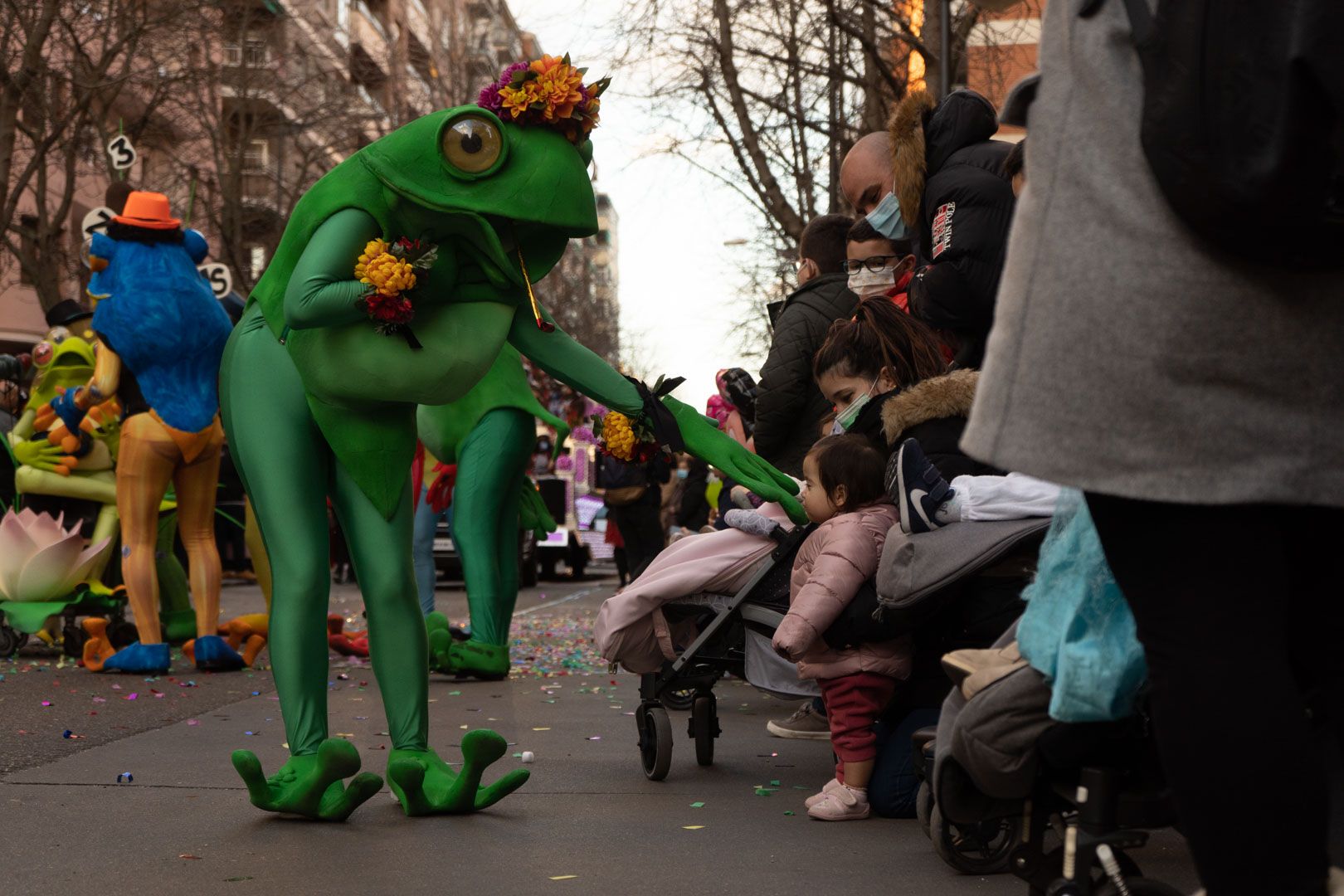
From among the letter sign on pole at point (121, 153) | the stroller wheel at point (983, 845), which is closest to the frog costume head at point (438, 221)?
the stroller wheel at point (983, 845)

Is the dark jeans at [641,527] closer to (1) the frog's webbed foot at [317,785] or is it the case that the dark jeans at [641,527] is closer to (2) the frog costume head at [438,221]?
(2) the frog costume head at [438,221]

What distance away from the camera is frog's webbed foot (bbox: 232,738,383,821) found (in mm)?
4320

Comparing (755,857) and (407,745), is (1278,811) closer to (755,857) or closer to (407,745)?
(755,857)

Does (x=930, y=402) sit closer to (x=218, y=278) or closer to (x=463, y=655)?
(x=463, y=655)

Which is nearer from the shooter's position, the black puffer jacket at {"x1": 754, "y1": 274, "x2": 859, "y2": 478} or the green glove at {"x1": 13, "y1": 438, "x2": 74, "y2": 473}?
the black puffer jacket at {"x1": 754, "y1": 274, "x2": 859, "y2": 478}

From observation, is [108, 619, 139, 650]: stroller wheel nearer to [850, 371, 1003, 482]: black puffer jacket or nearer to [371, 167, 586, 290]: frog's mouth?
[371, 167, 586, 290]: frog's mouth

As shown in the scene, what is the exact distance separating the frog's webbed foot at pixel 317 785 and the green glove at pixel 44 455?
6615 mm

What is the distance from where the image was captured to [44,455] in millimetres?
10461

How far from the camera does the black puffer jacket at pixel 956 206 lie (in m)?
5.10

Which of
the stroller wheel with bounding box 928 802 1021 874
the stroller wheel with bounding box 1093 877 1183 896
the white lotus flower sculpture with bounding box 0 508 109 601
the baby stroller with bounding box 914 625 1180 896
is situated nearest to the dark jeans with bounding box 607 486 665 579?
the white lotus flower sculpture with bounding box 0 508 109 601

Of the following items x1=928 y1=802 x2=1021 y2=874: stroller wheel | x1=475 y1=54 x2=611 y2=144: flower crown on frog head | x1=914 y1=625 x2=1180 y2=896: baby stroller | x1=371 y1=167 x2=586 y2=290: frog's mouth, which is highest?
x1=475 y1=54 x2=611 y2=144: flower crown on frog head

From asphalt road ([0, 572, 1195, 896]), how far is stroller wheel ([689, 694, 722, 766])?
6 cm

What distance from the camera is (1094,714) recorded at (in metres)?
2.49

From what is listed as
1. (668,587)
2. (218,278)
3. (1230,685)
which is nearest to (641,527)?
(218,278)
